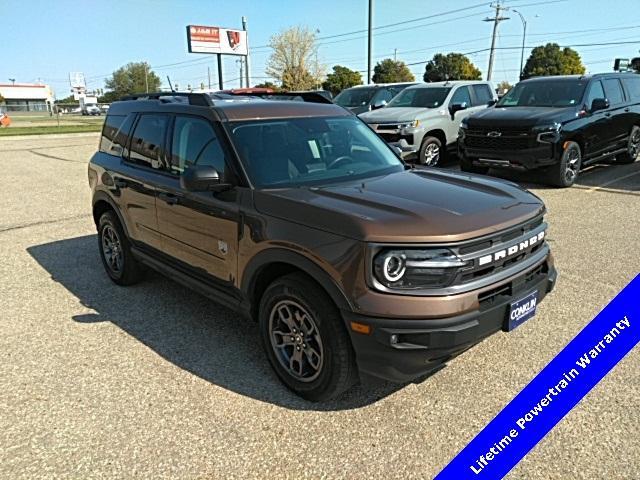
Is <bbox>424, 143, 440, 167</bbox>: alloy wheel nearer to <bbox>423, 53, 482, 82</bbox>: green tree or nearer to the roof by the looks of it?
the roof

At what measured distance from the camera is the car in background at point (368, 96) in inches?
→ 535

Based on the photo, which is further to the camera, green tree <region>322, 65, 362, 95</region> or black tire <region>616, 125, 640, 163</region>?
green tree <region>322, 65, 362, 95</region>

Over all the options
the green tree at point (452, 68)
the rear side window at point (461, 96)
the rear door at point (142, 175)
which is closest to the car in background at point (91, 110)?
the green tree at point (452, 68)

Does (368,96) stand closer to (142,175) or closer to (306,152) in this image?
(142,175)

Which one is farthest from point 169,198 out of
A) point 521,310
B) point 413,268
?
point 521,310

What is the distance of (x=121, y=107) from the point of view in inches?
193

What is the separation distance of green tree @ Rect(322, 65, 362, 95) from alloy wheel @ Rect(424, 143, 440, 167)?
39190mm

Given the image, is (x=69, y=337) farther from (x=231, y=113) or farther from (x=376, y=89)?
(x=376, y=89)

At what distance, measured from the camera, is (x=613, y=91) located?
977 centimetres

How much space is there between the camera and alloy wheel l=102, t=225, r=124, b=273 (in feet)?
16.1

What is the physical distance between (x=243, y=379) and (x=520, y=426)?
6.96 ft

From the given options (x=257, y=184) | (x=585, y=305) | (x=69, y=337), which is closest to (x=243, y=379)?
(x=257, y=184)

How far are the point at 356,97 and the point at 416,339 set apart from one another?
12703mm

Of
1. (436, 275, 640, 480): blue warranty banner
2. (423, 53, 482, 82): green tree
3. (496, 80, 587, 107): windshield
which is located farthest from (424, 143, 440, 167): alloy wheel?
(423, 53, 482, 82): green tree
